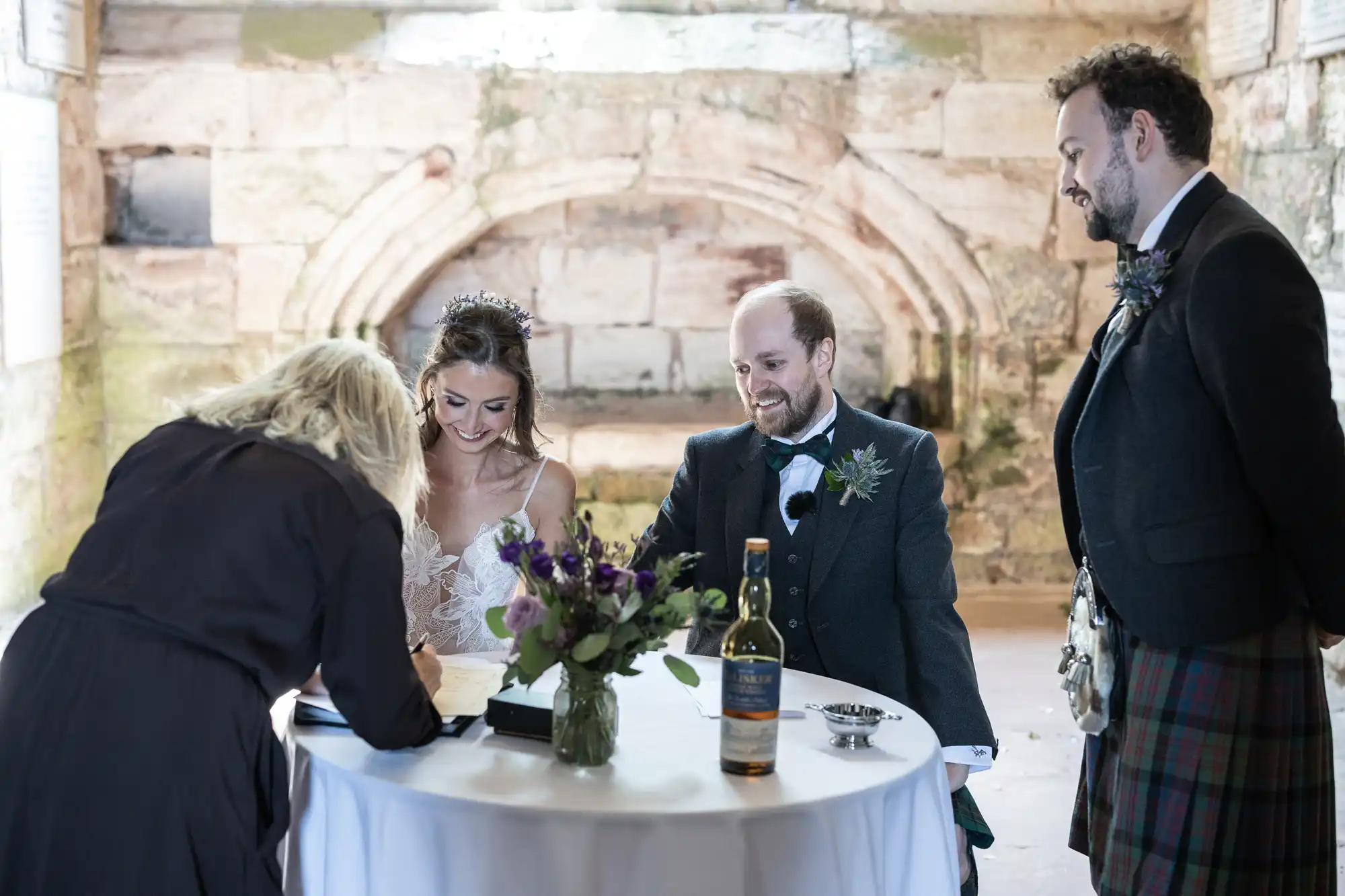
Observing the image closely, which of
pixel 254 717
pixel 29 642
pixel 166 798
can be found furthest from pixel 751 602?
pixel 29 642

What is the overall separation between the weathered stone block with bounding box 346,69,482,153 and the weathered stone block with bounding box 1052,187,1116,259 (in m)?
2.22

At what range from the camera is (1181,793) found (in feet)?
7.51

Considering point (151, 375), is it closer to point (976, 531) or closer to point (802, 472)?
point (976, 531)

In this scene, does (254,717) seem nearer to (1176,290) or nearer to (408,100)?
(1176,290)

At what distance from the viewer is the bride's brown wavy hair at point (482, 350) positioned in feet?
9.75

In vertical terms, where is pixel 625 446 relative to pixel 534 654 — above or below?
below

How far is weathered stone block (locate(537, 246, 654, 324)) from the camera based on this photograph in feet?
19.6

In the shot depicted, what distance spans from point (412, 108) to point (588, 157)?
668 millimetres

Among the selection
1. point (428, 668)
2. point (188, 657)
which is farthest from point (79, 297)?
point (188, 657)

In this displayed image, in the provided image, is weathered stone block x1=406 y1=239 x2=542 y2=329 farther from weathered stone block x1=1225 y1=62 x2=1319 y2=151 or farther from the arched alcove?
weathered stone block x1=1225 y1=62 x2=1319 y2=151

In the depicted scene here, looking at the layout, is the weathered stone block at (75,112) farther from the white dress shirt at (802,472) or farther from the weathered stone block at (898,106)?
the white dress shirt at (802,472)

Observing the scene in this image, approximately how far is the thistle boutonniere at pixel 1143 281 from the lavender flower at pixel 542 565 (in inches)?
42.5

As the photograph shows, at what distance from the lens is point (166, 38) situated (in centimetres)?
532

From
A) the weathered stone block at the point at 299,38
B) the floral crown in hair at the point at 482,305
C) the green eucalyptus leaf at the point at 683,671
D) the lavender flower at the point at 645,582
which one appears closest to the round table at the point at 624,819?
the green eucalyptus leaf at the point at 683,671
